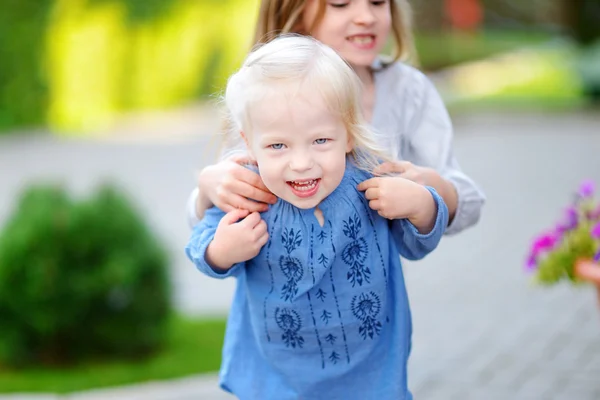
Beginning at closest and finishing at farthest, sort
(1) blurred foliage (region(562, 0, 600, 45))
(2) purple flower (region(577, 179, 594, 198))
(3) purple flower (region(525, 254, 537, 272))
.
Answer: (2) purple flower (region(577, 179, 594, 198))
(3) purple flower (region(525, 254, 537, 272))
(1) blurred foliage (region(562, 0, 600, 45))

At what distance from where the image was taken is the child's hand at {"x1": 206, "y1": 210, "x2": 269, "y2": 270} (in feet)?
7.13

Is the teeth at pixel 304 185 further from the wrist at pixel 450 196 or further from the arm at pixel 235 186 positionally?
the wrist at pixel 450 196

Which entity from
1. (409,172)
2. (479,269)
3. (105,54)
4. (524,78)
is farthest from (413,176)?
(524,78)

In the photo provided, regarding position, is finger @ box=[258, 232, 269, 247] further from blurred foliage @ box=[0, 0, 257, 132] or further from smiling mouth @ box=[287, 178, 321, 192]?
blurred foliage @ box=[0, 0, 257, 132]

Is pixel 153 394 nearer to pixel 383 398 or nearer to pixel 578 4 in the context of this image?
pixel 383 398

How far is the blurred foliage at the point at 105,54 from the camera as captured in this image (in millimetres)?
13922

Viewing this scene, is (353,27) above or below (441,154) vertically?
above

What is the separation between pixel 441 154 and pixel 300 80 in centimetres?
62

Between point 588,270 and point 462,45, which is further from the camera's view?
point 462,45

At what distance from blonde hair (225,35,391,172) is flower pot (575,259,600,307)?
142cm

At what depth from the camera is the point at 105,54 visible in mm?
14859

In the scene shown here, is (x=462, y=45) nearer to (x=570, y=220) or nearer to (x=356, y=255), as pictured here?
(x=570, y=220)

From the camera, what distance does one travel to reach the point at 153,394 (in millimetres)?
4621

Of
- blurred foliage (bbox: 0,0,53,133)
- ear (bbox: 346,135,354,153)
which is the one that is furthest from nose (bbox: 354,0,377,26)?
blurred foliage (bbox: 0,0,53,133)
